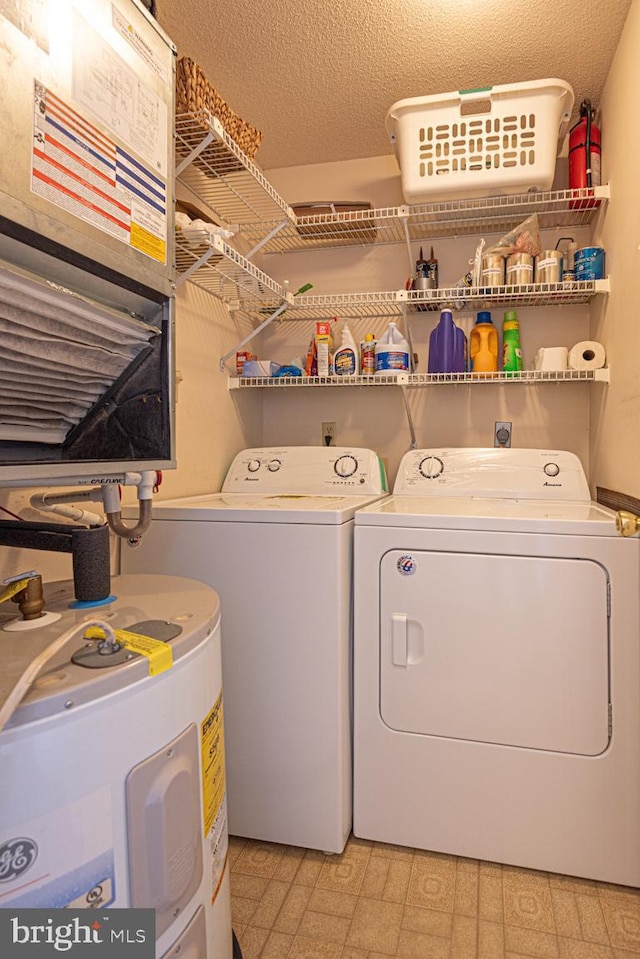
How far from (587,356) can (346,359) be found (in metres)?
0.94

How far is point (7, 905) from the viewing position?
2.24 feet

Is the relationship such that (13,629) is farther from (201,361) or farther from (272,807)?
(201,361)

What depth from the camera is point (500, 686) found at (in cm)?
157

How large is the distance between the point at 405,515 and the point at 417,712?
1.86 ft

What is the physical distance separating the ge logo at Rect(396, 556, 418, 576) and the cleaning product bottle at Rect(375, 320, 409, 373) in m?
0.98

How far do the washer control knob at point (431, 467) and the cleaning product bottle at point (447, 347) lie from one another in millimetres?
383

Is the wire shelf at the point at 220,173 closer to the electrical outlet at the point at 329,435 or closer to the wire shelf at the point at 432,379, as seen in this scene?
the wire shelf at the point at 432,379

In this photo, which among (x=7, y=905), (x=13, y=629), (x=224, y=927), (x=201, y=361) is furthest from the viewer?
(x=201, y=361)

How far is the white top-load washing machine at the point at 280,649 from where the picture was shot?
1.61 meters

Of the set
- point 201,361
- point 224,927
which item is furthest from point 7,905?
point 201,361

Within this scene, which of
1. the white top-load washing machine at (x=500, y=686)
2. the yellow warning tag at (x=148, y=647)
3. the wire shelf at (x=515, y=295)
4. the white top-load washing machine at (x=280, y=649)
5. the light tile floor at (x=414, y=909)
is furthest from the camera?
the wire shelf at (x=515, y=295)

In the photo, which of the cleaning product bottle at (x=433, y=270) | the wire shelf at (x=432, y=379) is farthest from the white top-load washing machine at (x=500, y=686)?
the cleaning product bottle at (x=433, y=270)

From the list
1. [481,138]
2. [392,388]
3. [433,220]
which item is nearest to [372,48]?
[481,138]

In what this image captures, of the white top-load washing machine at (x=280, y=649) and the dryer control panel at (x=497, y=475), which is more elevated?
the dryer control panel at (x=497, y=475)
